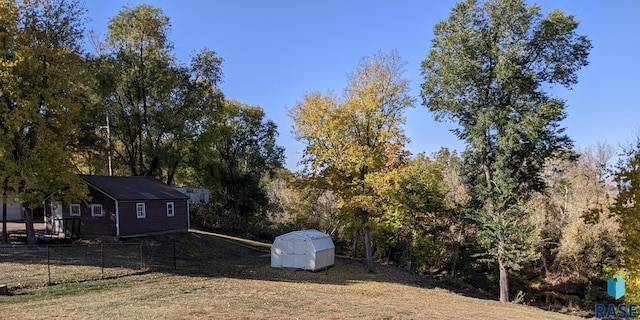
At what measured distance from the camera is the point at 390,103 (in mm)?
26766

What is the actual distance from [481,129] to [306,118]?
9708 millimetres

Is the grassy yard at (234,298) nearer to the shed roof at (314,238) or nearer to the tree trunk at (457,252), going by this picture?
the shed roof at (314,238)

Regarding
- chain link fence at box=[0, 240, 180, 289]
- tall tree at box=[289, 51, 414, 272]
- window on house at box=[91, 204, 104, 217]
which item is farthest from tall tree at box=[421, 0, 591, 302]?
window on house at box=[91, 204, 104, 217]

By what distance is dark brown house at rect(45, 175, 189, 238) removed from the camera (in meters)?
27.7

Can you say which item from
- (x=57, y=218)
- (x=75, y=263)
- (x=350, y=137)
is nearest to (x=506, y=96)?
(x=350, y=137)

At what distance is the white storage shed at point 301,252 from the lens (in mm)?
24516

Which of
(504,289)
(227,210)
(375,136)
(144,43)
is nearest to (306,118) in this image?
(375,136)

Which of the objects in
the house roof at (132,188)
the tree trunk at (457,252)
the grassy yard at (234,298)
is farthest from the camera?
the tree trunk at (457,252)

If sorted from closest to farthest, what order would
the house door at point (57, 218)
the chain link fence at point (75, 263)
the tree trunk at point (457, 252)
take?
the chain link fence at point (75, 263), the house door at point (57, 218), the tree trunk at point (457, 252)

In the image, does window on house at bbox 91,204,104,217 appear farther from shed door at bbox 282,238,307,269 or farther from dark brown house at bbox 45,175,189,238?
shed door at bbox 282,238,307,269

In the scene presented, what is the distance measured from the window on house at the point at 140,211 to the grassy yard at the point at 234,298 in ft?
21.5

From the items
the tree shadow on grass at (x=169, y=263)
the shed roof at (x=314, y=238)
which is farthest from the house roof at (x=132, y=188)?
the shed roof at (x=314, y=238)

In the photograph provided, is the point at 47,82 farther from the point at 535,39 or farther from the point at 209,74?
the point at 535,39

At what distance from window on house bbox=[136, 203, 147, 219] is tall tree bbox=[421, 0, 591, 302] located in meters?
19.6
